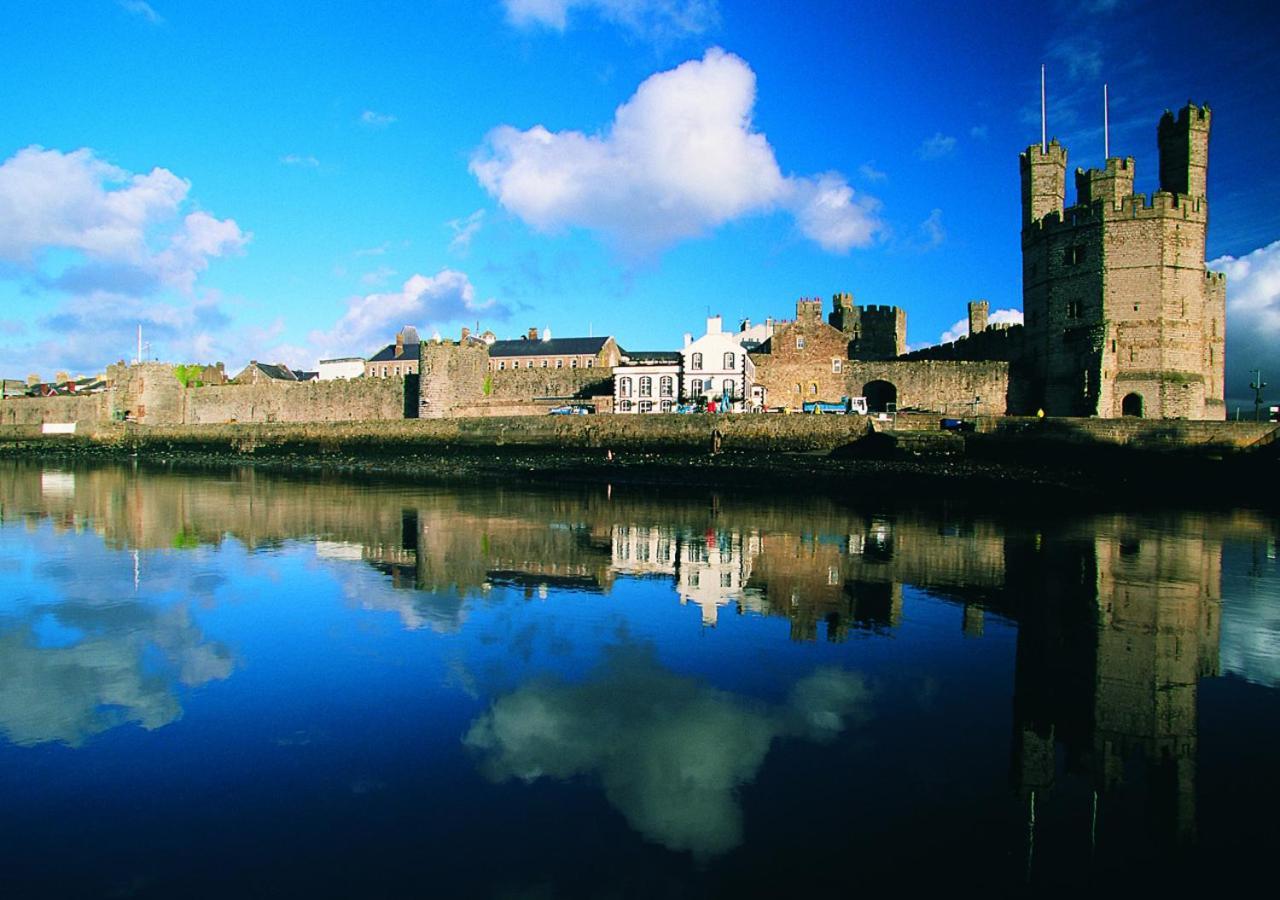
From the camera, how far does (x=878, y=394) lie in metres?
33.3

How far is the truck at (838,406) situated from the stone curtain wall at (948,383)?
1.55m

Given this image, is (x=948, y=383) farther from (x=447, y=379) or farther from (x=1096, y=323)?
(x=447, y=379)

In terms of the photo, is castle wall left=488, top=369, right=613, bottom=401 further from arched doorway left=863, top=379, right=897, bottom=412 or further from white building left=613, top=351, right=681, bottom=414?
arched doorway left=863, top=379, right=897, bottom=412

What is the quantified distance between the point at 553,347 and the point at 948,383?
100 ft

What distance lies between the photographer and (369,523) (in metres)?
14.1

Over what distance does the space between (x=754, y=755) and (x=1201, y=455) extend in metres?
22.8

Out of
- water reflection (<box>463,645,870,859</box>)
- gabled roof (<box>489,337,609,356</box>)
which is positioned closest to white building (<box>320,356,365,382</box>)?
gabled roof (<box>489,337,609,356</box>)

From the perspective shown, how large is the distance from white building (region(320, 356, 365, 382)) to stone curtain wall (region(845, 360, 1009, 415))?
49.8m

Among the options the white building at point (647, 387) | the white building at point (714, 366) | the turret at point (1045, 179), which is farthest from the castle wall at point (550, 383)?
the turret at point (1045, 179)

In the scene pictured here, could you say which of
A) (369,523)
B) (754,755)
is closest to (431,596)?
(754,755)

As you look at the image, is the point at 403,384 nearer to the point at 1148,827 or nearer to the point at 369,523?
the point at 369,523

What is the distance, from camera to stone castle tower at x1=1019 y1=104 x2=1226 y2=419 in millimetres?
26609

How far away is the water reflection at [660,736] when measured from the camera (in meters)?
3.88

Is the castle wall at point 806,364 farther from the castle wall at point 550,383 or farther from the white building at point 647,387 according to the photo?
the castle wall at point 550,383
